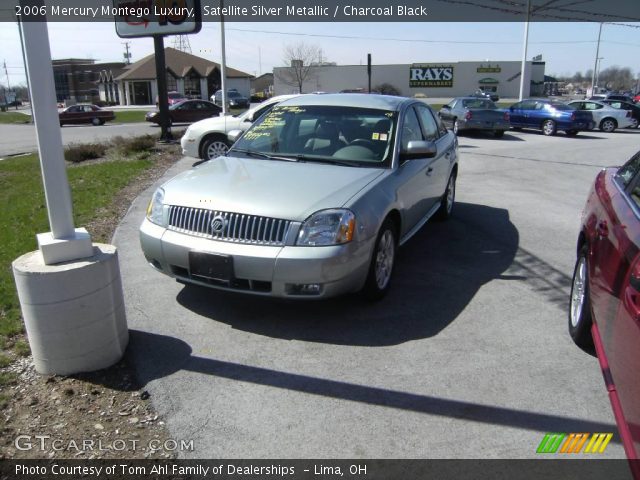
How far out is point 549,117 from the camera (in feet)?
72.8

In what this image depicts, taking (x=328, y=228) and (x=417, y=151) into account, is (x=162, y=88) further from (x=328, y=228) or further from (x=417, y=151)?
(x=328, y=228)

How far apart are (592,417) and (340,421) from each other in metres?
1.46

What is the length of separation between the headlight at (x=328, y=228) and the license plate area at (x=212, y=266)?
0.54 m

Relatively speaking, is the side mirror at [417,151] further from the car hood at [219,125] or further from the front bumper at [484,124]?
the front bumper at [484,124]

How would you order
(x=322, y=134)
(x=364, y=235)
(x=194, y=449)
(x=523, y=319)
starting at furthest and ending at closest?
(x=322, y=134)
(x=523, y=319)
(x=364, y=235)
(x=194, y=449)

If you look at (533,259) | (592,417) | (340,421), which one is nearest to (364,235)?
(340,421)

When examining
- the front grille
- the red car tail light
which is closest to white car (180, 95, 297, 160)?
the front grille

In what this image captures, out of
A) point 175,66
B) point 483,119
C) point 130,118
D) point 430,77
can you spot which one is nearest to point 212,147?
point 483,119

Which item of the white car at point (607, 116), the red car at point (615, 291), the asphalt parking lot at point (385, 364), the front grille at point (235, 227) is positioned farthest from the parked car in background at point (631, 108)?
the front grille at point (235, 227)

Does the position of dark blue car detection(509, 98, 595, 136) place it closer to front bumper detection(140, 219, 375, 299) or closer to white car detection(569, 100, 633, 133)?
white car detection(569, 100, 633, 133)

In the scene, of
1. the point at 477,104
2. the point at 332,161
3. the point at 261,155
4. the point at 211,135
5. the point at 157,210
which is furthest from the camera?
the point at 477,104

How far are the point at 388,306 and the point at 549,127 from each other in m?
20.4

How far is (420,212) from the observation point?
19.2ft

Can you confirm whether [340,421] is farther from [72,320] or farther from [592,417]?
[72,320]
